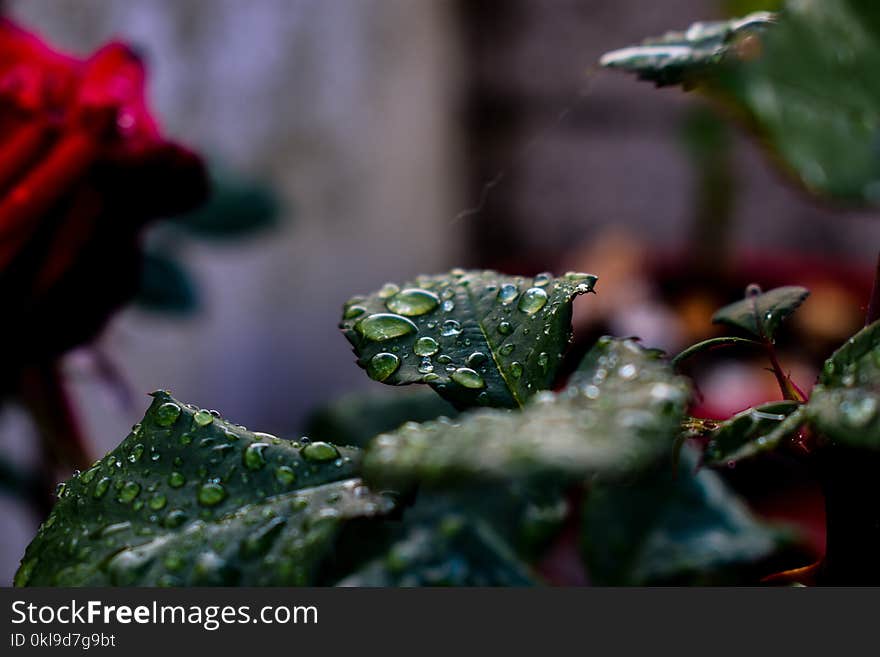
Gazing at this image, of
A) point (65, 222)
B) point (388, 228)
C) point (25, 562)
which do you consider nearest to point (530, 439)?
point (25, 562)

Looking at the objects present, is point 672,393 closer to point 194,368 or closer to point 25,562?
point 25,562

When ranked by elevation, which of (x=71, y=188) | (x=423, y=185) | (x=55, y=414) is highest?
(x=71, y=188)

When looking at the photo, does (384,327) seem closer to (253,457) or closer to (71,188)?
(253,457)

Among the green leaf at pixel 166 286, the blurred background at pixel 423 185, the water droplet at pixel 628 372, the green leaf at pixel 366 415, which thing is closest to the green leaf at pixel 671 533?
the green leaf at pixel 366 415

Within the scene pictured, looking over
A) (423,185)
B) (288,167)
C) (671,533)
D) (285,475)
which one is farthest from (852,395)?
(423,185)

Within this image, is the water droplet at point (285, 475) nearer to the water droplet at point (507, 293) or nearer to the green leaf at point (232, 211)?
the water droplet at point (507, 293)

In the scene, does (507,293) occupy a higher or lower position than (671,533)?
higher
